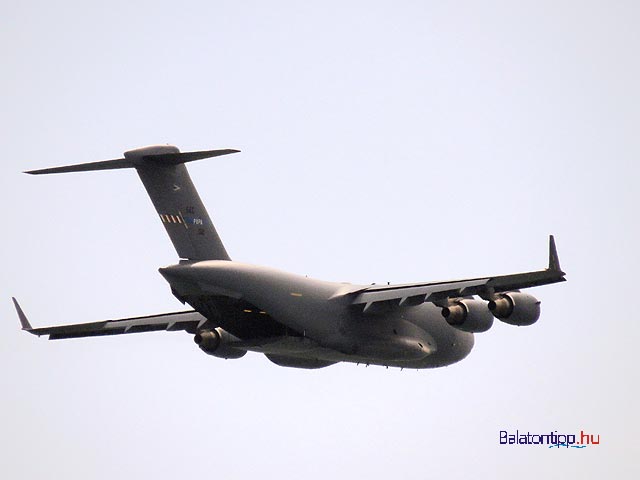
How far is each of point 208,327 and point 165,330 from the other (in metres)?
1.33

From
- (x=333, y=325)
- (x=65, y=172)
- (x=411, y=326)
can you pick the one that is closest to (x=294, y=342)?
(x=333, y=325)

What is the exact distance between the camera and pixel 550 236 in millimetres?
28094

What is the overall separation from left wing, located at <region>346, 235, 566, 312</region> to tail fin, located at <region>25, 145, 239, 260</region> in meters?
3.56

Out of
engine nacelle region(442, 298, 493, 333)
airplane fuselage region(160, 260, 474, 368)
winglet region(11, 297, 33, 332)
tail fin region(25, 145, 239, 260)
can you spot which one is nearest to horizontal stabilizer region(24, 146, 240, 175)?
Answer: tail fin region(25, 145, 239, 260)

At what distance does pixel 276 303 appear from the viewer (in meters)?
30.9

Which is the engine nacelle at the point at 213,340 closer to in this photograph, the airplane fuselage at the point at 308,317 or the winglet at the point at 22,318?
the airplane fuselage at the point at 308,317

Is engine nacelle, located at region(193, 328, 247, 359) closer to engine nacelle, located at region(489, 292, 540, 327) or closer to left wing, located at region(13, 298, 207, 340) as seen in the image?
left wing, located at region(13, 298, 207, 340)

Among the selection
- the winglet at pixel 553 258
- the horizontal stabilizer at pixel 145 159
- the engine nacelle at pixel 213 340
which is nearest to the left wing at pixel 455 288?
the winglet at pixel 553 258

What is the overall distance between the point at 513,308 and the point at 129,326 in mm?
8786

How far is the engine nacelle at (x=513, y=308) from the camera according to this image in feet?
102

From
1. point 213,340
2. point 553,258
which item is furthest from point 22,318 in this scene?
point 553,258

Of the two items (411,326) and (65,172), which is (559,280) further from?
(65,172)

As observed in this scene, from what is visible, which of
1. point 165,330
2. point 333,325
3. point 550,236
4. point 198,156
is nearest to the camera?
point 550,236

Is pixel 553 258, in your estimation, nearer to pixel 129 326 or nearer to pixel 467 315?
pixel 467 315
